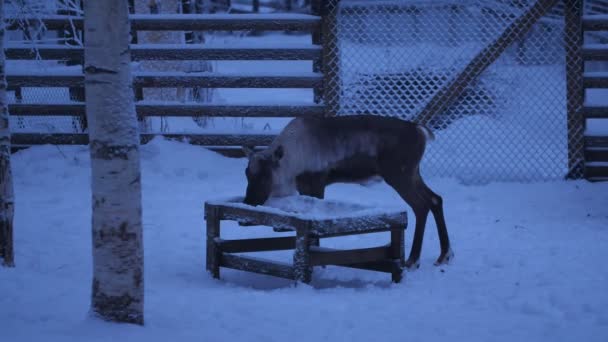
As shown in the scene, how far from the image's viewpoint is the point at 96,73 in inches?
146

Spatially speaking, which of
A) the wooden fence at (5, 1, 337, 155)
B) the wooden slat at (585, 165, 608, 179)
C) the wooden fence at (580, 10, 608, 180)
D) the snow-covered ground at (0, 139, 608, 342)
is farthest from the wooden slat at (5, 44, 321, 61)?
the wooden slat at (585, 165, 608, 179)

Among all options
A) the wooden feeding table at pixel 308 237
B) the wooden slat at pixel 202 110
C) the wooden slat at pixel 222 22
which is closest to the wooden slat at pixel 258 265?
the wooden feeding table at pixel 308 237

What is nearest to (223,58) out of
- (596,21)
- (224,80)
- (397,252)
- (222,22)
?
(224,80)

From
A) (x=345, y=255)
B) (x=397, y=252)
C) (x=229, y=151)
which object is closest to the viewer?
(x=345, y=255)

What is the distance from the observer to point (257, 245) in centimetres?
565

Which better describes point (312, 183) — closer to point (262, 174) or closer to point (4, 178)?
point (262, 174)

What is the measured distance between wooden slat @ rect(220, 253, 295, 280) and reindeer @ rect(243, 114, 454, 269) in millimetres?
682

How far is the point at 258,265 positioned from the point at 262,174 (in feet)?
3.00

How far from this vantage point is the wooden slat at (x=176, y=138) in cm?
910

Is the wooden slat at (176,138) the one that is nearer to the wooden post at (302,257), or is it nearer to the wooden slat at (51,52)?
the wooden slat at (51,52)

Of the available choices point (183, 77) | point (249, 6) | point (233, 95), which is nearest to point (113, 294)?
point (183, 77)

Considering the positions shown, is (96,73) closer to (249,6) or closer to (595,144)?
(595,144)

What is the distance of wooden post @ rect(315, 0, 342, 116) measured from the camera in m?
8.93

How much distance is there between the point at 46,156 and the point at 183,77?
1.67m
